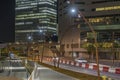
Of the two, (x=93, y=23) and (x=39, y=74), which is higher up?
(x=93, y=23)

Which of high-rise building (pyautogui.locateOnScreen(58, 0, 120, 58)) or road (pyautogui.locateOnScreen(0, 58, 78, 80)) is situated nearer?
road (pyautogui.locateOnScreen(0, 58, 78, 80))

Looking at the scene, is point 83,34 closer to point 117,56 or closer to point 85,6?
point 85,6

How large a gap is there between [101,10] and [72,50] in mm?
22486

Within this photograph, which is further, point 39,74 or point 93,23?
point 93,23

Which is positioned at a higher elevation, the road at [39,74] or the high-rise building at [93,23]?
the high-rise building at [93,23]

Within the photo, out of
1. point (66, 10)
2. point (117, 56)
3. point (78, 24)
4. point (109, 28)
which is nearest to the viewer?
point (117, 56)

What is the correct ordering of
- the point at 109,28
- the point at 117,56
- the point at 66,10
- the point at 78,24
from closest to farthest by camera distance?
1. the point at 117,56
2. the point at 109,28
3. the point at 78,24
4. the point at 66,10

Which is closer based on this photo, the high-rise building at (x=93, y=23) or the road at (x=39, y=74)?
the road at (x=39, y=74)

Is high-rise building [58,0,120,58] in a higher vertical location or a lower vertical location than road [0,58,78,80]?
higher

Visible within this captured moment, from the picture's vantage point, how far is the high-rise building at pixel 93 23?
140 meters

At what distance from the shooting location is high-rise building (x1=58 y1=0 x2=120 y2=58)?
140 m

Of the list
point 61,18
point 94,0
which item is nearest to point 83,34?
point 94,0

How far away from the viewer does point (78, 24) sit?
5920 inches

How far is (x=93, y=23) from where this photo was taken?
481ft
